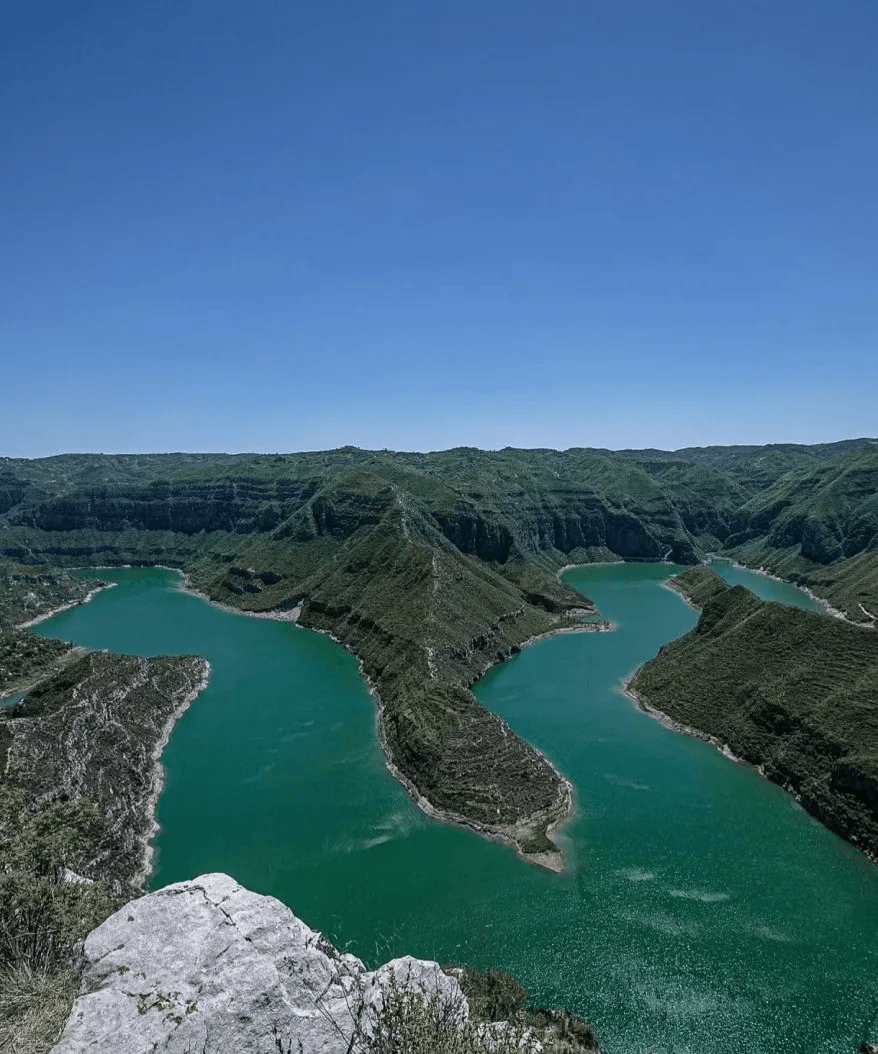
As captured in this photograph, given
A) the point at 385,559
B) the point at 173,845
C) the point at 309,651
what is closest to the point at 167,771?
the point at 173,845

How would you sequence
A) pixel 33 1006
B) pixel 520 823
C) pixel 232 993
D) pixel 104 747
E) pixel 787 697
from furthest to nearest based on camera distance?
pixel 787 697
pixel 104 747
pixel 520 823
pixel 232 993
pixel 33 1006

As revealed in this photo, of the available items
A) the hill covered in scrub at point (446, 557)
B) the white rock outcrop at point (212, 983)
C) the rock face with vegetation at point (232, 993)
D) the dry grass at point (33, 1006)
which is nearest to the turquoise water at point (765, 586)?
the hill covered in scrub at point (446, 557)

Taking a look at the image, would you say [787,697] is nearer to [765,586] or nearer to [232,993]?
[232,993]

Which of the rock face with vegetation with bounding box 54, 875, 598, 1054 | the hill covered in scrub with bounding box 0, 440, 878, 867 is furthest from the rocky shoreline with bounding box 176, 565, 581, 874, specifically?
the rock face with vegetation with bounding box 54, 875, 598, 1054

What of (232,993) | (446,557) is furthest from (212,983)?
(446,557)

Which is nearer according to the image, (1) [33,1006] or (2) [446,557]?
(1) [33,1006]

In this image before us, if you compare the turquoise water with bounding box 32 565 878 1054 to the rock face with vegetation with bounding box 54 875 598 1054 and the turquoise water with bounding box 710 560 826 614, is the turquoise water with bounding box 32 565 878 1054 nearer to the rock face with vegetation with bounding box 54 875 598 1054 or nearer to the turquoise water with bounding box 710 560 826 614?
the rock face with vegetation with bounding box 54 875 598 1054

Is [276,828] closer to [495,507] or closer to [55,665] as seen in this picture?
[55,665]

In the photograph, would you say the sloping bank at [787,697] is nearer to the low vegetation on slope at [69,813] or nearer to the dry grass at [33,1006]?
the dry grass at [33,1006]
